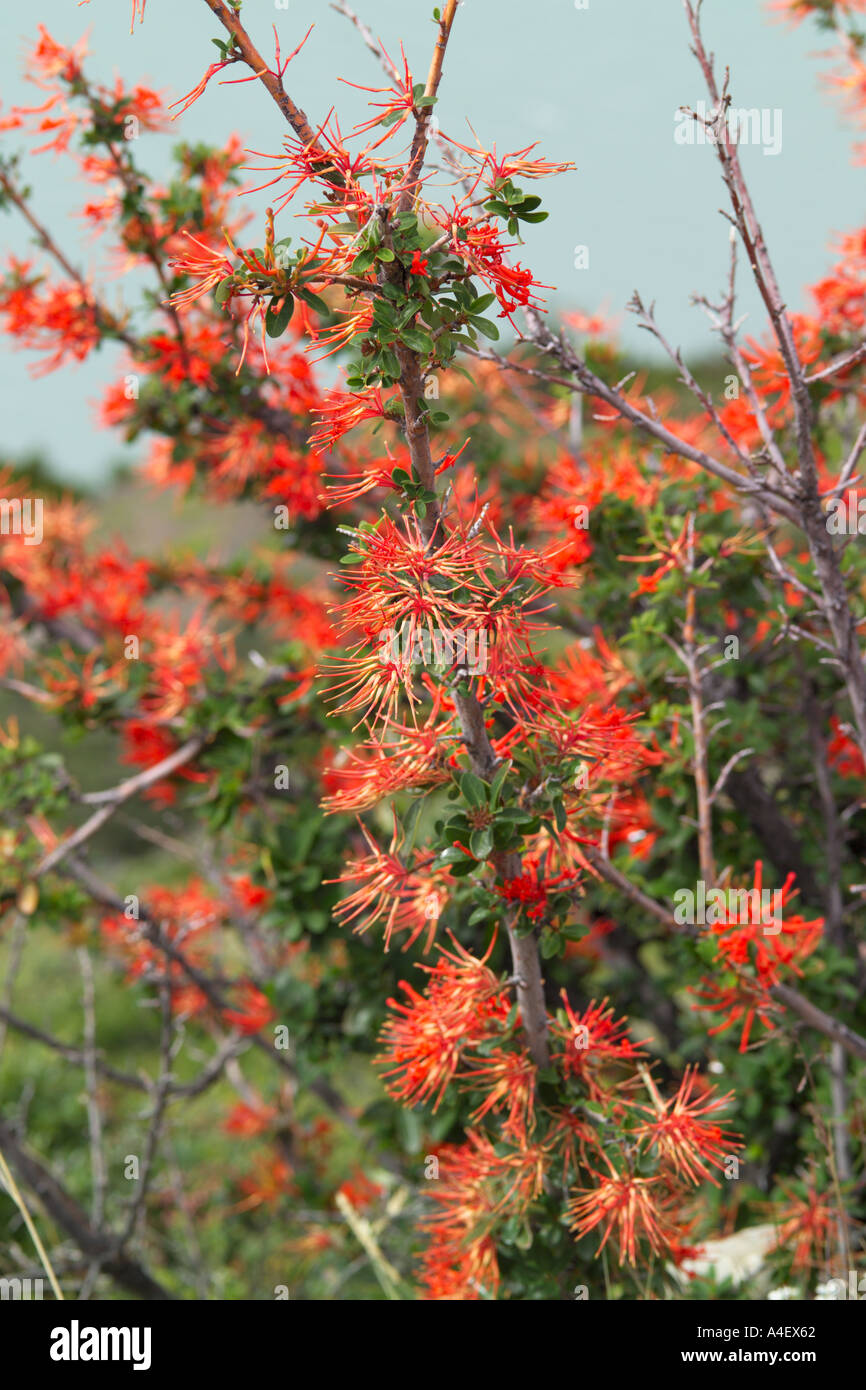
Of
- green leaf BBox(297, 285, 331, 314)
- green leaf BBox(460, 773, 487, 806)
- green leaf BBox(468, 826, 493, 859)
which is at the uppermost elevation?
green leaf BBox(297, 285, 331, 314)

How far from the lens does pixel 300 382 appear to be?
4.21ft

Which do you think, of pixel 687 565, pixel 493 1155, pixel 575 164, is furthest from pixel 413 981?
pixel 575 164

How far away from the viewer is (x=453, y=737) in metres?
0.76

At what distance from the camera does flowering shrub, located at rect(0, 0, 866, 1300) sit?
71 cm

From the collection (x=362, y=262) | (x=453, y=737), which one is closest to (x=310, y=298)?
(x=362, y=262)

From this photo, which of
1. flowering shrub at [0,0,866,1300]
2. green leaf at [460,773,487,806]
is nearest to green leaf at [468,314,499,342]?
flowering shrub at [0,0,866,1300]

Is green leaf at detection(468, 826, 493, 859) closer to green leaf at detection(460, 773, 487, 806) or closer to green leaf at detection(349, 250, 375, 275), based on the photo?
green leaf at detection(460, 773, 487, 806)

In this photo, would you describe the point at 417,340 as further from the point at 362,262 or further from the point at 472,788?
the point at 472,788

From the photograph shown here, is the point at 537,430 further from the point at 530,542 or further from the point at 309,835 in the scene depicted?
the point at 309,835

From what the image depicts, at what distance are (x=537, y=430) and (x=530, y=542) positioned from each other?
0.25m

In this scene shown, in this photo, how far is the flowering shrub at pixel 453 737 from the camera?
27.9 inches

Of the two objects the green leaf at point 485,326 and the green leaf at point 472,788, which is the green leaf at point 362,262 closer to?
the green leaf at point 485,326

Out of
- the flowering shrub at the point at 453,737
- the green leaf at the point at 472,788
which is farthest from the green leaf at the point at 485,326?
the green leaf at the point at 472,788

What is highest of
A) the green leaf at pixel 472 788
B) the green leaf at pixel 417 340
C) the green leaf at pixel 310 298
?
the green leaf at pixel 310 298
